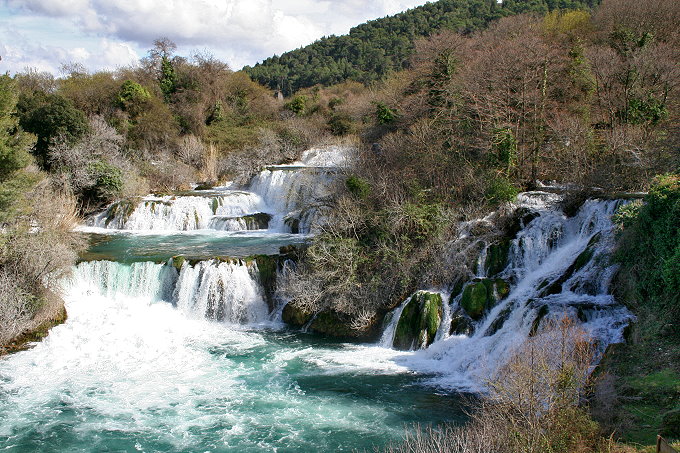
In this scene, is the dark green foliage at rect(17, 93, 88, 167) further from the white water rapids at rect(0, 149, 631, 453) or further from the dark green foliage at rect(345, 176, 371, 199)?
the dark green foliage at rect(345, 176, 371, 199)

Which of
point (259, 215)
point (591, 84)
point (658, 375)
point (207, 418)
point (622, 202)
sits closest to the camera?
point (658, 375)

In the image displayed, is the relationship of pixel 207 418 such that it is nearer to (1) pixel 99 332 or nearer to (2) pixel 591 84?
(1) pixel 99 332

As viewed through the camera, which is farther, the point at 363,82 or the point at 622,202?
the point at 363,82

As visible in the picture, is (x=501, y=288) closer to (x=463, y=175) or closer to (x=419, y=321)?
(x=419, y=321)

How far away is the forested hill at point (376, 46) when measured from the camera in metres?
51.3

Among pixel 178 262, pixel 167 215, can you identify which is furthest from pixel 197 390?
pixel 167 215

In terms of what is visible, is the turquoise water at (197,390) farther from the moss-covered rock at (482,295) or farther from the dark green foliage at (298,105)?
the dark green foliage at (298,105)

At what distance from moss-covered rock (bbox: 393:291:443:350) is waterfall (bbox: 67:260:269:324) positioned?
4.70 m

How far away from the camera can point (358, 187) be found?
1825 centimetres

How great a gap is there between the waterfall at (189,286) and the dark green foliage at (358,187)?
411 cm

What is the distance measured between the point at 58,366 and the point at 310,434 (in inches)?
279

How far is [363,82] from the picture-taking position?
55969mm

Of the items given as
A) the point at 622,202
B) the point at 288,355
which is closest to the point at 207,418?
the point at 288,355

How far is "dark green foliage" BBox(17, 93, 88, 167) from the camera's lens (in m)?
27.8
